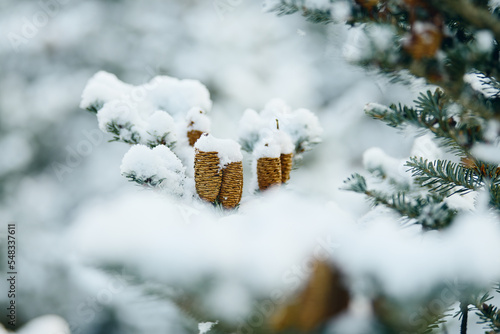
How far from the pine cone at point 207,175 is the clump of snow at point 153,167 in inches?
1.4

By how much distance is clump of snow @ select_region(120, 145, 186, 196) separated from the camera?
1.76 ft

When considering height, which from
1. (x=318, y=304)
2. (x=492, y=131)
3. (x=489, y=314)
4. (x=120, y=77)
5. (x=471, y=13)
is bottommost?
(x=489, y=314)

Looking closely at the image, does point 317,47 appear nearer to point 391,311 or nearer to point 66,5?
point 66,5

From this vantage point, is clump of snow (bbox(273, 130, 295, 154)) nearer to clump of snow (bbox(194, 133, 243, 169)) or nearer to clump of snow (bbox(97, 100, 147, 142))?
clump of snow (bbox(194, 133, 243, 169))

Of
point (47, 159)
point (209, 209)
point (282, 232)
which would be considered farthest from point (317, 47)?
point (282, 232)

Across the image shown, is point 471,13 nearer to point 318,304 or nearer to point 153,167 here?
point 318,304

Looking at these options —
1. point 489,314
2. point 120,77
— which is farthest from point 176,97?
point 120,77

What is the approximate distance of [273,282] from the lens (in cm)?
24

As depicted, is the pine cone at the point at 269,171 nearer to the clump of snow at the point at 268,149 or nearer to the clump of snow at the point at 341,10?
the clump of snow at the point at 268,149

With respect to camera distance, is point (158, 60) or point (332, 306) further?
point (158, 60)

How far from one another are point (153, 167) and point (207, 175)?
0.25 feet

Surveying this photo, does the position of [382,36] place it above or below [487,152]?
above

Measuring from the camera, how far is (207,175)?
56 centimetres

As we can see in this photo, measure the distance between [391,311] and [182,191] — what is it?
401 millimetres
